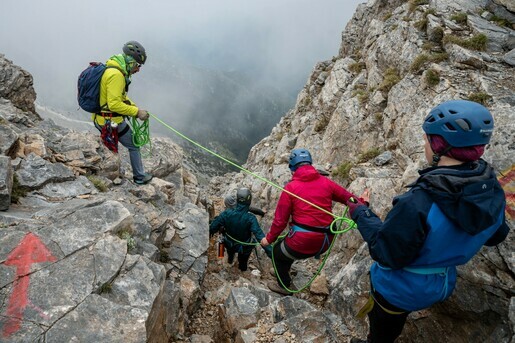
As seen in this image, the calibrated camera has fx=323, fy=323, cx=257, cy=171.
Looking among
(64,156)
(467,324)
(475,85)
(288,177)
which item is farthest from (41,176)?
(475,85)

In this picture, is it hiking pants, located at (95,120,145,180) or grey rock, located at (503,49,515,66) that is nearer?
hiking pants, located at (95,120,145,180)

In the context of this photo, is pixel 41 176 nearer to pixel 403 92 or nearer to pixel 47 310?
pixel 47 310

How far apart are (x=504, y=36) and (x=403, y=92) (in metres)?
4.03

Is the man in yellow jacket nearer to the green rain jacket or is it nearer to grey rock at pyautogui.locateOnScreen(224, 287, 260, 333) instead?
the green rain jacket

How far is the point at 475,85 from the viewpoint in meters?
11.0

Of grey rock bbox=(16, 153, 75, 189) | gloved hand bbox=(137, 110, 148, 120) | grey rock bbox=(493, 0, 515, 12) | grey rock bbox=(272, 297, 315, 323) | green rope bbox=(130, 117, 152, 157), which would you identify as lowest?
grey rock bbox=(272, 297, 315, 323)

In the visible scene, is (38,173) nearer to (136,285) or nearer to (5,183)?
(5,183)

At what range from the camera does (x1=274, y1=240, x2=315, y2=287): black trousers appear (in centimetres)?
768

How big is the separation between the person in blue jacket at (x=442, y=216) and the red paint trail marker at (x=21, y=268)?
4.96 meters

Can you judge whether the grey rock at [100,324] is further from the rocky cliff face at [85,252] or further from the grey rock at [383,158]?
the grey rock at [383,158]

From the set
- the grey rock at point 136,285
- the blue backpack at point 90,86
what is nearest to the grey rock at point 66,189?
the blue backpack at point 90,86

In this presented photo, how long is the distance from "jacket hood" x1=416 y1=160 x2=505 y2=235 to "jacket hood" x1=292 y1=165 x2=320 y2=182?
3761 millimetres

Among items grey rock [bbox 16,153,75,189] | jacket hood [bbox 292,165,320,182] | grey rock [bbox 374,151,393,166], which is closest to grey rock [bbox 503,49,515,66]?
grey rock [bbox 374,151,393,166]

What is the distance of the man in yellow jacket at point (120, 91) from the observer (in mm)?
8891
